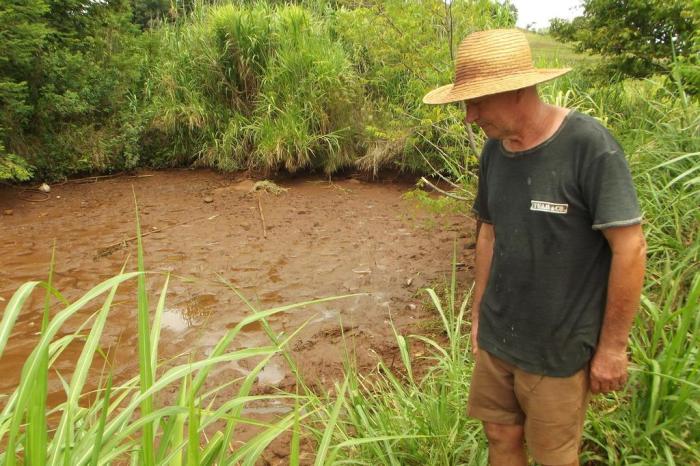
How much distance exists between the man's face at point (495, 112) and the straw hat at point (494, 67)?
5 centimetres

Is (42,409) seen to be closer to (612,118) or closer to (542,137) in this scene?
(542,137)

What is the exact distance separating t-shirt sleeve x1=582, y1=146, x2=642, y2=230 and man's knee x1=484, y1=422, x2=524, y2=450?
0.76 meters

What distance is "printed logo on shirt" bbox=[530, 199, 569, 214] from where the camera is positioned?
149cm

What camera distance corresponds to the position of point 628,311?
146cm

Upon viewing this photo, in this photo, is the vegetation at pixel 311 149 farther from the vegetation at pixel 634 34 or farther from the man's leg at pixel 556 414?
the man's leg at pixel 556 414

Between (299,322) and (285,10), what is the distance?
578cm

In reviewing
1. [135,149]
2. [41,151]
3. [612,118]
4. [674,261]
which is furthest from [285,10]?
[674,261]

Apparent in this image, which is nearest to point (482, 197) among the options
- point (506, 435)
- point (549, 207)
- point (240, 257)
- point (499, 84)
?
point (549, 207)

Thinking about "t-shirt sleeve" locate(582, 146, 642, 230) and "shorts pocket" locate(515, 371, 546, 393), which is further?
"shorts pocket" locate(515, 371, 546, 393)

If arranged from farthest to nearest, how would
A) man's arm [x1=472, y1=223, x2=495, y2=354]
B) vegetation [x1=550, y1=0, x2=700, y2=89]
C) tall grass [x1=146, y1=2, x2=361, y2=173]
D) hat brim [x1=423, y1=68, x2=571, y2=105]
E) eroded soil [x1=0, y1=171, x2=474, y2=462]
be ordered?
tall grass [x1=146, y1=2, x2=361, y2=173], vegetation [x1=550, y1=0, x2=700, y2=89], eroded soil [x1=0, y1=171, x2=474, y2=462], man's arm [x1=472, y1=223, x2=495, y2=354], hat brim [x1=423, y1=68, x2=571, y2=105]

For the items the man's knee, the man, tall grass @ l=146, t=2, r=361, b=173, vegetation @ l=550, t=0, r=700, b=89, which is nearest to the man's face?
the man

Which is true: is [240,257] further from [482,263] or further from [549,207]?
[549,207]

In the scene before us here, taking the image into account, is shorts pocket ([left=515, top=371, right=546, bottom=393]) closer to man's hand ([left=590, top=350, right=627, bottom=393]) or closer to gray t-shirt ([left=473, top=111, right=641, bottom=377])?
gray t-shirt ([left=473, top=111, right=641, bottom=377])

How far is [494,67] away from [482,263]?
73 centimetres
